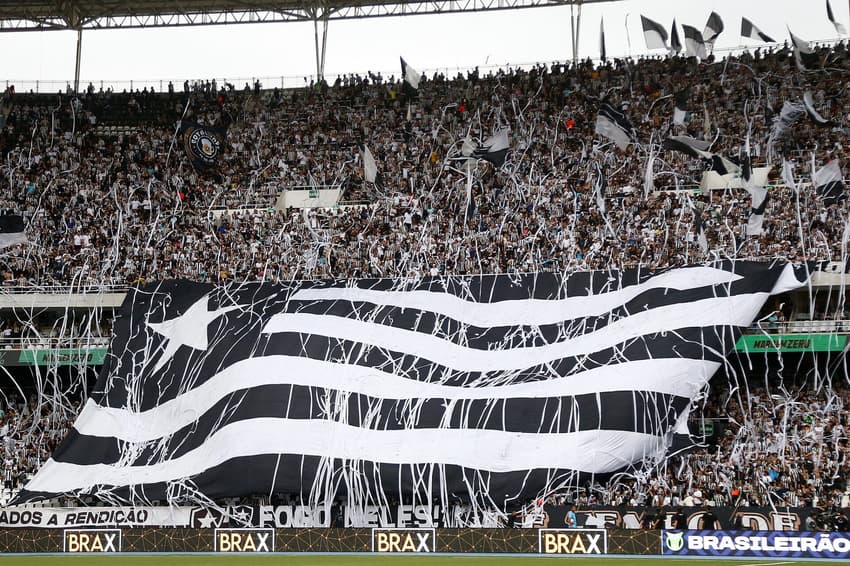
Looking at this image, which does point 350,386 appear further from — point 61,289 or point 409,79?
point 409,79

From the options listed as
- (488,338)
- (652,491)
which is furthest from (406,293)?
(652,491)

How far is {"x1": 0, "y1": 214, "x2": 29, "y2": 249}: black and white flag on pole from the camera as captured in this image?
33594mm

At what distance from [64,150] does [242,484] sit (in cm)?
1787

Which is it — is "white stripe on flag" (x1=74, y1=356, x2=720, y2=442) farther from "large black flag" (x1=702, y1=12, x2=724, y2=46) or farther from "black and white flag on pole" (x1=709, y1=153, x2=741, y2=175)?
→ "large black flag" (x1=702, y1=12, x2=724, y2=46)

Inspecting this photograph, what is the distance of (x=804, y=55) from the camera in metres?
35.7

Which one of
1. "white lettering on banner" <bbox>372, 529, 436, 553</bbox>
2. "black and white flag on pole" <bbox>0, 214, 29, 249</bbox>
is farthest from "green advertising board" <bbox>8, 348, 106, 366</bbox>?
"white lettering on banner" <bbox>372, 529, 436, 553</bbox>

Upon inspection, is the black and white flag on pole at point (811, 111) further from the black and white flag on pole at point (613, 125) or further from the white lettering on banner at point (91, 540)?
the white lettering on banner at point (91, 540)

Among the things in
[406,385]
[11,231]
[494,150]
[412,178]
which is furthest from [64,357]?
[494,150]

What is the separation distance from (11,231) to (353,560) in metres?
18.3

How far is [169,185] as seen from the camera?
3634 centimetres

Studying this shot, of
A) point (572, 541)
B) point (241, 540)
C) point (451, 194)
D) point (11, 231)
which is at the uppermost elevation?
point (451, 194)

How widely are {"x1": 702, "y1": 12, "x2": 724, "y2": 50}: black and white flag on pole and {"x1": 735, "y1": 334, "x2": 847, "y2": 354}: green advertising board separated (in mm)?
11995

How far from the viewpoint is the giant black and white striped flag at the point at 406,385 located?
25109 mm

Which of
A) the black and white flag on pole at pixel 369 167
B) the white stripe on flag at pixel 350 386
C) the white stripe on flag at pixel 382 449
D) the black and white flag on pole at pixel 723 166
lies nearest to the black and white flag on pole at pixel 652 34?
the black and white flag on pole at pixel 723 166
